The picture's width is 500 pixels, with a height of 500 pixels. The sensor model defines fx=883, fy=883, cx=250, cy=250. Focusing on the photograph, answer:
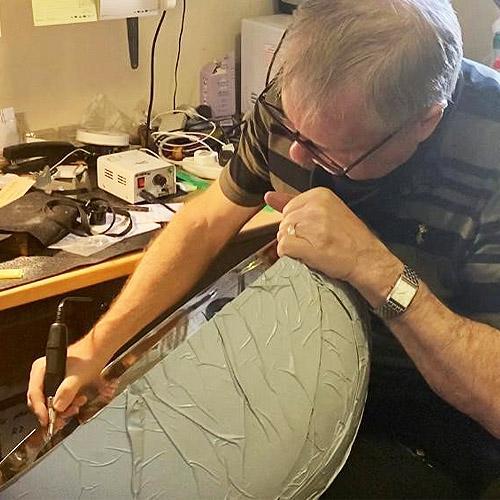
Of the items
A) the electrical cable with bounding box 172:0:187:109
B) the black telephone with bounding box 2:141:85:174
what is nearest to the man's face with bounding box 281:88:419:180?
the black telephone with bounding box 2:141:85:174

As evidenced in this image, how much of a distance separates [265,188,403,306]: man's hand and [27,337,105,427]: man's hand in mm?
316

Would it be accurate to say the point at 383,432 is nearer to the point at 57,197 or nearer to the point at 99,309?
the point at 99,309

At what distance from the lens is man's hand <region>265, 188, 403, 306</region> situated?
42.7 inches

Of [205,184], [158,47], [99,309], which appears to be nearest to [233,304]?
[99,309]

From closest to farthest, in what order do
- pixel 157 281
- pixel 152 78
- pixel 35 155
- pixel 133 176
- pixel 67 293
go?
pixel 157 281 < pixel 67 293 < pixel 133 176 < pixel 35 155 < pixel 152 78

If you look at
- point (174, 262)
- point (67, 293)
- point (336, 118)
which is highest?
point (336, 118)

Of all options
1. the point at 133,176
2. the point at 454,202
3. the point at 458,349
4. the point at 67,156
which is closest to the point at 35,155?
the point at 67,156

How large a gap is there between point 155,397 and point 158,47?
146cm

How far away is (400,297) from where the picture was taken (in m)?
1.13

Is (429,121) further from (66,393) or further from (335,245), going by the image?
(66,393)

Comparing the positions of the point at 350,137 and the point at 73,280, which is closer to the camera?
the point at 350,137

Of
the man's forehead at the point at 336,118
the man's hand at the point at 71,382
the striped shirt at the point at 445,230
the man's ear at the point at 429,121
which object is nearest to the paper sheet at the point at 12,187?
the man's hand at the point at 71,382

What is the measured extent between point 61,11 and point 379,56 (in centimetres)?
95

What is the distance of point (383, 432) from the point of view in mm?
1388
